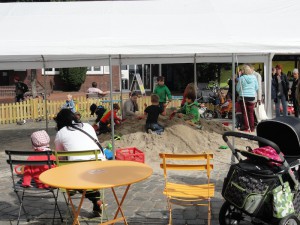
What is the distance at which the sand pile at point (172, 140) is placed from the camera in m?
9.21

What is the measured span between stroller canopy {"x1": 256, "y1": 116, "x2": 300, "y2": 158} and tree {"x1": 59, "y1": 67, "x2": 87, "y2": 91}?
79.0 feet

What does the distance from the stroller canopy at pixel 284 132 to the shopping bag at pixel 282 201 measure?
0.87 m

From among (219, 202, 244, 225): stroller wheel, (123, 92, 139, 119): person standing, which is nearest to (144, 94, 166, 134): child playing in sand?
(123, 92, 139, 119): person standing

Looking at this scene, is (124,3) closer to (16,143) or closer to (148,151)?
(148,151)

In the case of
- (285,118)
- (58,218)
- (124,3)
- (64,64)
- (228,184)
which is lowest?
(58,218)

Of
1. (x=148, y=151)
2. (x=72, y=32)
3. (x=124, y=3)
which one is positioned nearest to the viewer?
(x=72, y=32)

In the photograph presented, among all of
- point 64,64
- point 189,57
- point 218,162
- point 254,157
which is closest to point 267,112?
point 189,57

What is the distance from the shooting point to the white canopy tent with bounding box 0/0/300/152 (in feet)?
24.8

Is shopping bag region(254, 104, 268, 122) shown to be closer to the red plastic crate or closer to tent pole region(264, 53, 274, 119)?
tent pole region(264, 53, 274, 119)

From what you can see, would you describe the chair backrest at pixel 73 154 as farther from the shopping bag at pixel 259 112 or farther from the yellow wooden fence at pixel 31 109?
the yellow wooden fence at pixel 31 109

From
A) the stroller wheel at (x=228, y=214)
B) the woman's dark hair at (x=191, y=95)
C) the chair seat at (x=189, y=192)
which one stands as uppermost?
the woman's dark hair at (x=191, y=95)

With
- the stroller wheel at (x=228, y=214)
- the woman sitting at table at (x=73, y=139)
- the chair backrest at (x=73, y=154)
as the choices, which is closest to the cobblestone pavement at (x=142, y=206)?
the woman sitting at table at (x=73, y=139)

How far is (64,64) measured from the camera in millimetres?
12273

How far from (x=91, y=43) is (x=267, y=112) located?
6936 mm
